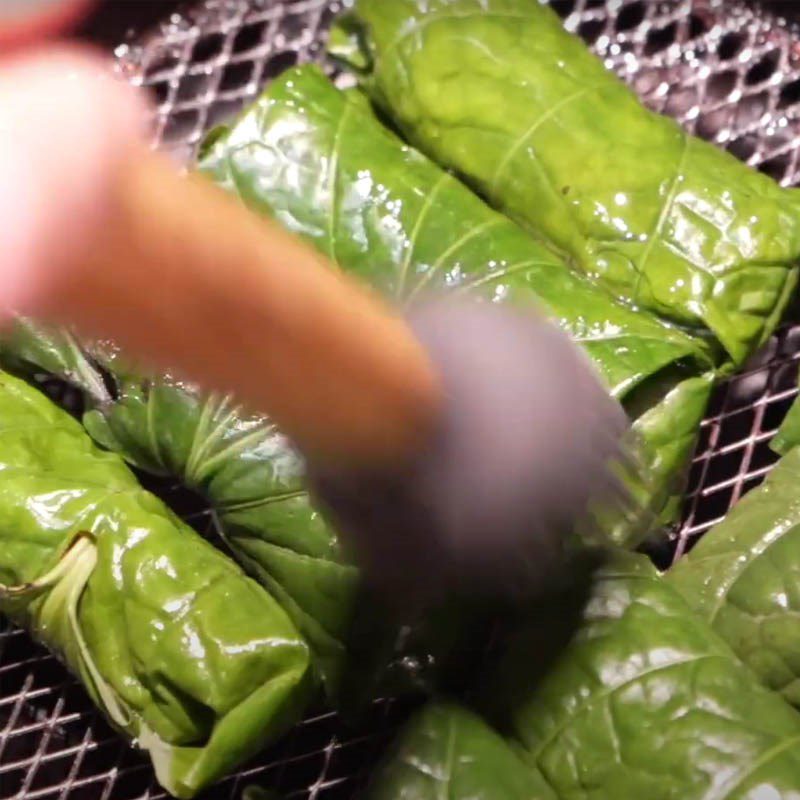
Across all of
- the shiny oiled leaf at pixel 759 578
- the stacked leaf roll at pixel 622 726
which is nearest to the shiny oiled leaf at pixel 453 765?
the stacked leaf roll at pixel 622 726

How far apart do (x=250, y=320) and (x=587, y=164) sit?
1001 millimetres

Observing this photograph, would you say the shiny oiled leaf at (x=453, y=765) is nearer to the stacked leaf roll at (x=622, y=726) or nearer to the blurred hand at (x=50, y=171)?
the stacked leaf roll at (x=622, y=726)

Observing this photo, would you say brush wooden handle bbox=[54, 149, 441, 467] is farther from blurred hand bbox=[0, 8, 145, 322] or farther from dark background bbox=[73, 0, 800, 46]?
dark background bbox=[73, 0, 800, 46]

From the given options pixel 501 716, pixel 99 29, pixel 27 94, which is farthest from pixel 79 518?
pixel 99 29

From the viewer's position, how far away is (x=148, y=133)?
227 centimetres

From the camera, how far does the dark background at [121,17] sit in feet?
7.95

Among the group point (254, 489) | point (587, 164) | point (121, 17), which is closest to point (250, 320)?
point (254, 489)

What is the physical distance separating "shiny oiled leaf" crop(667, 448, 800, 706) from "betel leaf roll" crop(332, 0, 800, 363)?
247 millimetres

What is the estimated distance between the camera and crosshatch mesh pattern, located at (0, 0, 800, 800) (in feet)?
5.77

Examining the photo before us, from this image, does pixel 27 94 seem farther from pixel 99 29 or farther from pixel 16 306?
pixel 99 29

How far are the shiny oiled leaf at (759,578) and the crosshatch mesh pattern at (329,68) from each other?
11 centimetres

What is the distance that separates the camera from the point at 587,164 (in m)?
1.88

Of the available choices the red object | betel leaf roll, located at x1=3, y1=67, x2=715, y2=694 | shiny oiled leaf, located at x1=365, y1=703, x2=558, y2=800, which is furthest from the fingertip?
shiny oiled leaf, located at x1=365, y1=703, x2=558, y2=800

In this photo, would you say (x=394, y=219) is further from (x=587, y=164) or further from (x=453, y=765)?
(x=453, y=765)
